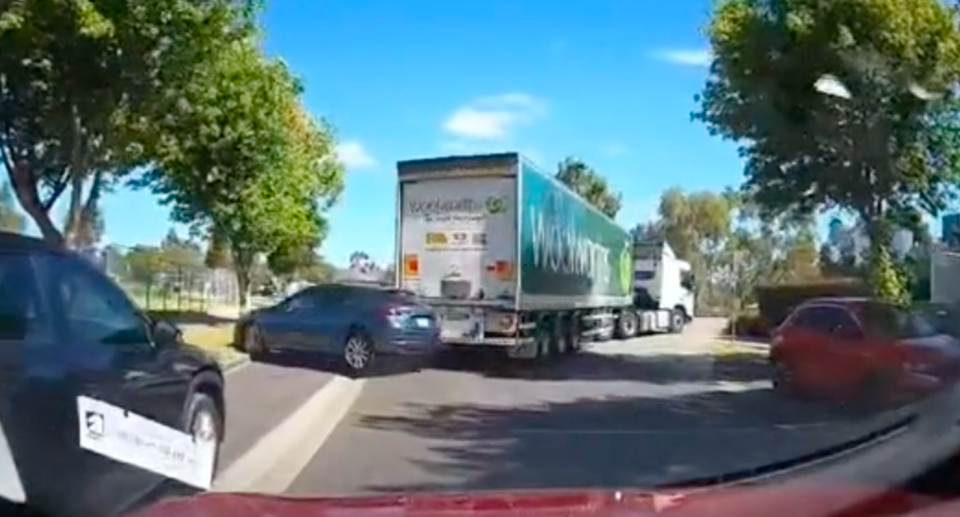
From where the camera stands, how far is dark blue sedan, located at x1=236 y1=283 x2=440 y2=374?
1627 centimetres

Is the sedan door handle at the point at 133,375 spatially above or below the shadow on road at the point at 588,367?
above

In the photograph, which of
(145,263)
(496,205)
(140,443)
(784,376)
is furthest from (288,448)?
(496,205)

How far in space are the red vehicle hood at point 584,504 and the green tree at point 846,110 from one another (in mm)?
1065

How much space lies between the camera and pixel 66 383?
204 inches

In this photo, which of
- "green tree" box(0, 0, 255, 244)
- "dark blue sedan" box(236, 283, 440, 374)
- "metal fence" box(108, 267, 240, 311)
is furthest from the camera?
"dark blue sedan" box(236, 283, 440, 374)

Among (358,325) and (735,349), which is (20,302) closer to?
(735,349)

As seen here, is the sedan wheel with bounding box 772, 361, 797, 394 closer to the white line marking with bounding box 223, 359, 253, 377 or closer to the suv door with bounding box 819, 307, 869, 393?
the suv door with bounding box 819, 307, 869, 393

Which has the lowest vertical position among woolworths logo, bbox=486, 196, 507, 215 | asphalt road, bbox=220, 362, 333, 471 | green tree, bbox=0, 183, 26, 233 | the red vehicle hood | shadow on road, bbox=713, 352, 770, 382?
asphalt road, bbox=220, 362, 333, 471

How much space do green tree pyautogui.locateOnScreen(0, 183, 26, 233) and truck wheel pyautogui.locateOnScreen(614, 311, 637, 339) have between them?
2187 centimetres

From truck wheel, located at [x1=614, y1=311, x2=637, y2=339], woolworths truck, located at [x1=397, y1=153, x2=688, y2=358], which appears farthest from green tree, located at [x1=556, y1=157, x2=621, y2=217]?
truck wheel, located at [x1=614, y1=311, x2=637, y2=339]

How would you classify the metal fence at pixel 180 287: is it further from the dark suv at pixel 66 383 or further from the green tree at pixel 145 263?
the dark suv at pixel 66 383

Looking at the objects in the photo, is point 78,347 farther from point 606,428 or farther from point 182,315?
point 606,428

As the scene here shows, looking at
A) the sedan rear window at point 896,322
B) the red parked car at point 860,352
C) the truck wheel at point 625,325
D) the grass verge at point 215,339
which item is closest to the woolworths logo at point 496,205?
the truck wheel at point 625,325

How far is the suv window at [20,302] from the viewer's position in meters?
4.99
